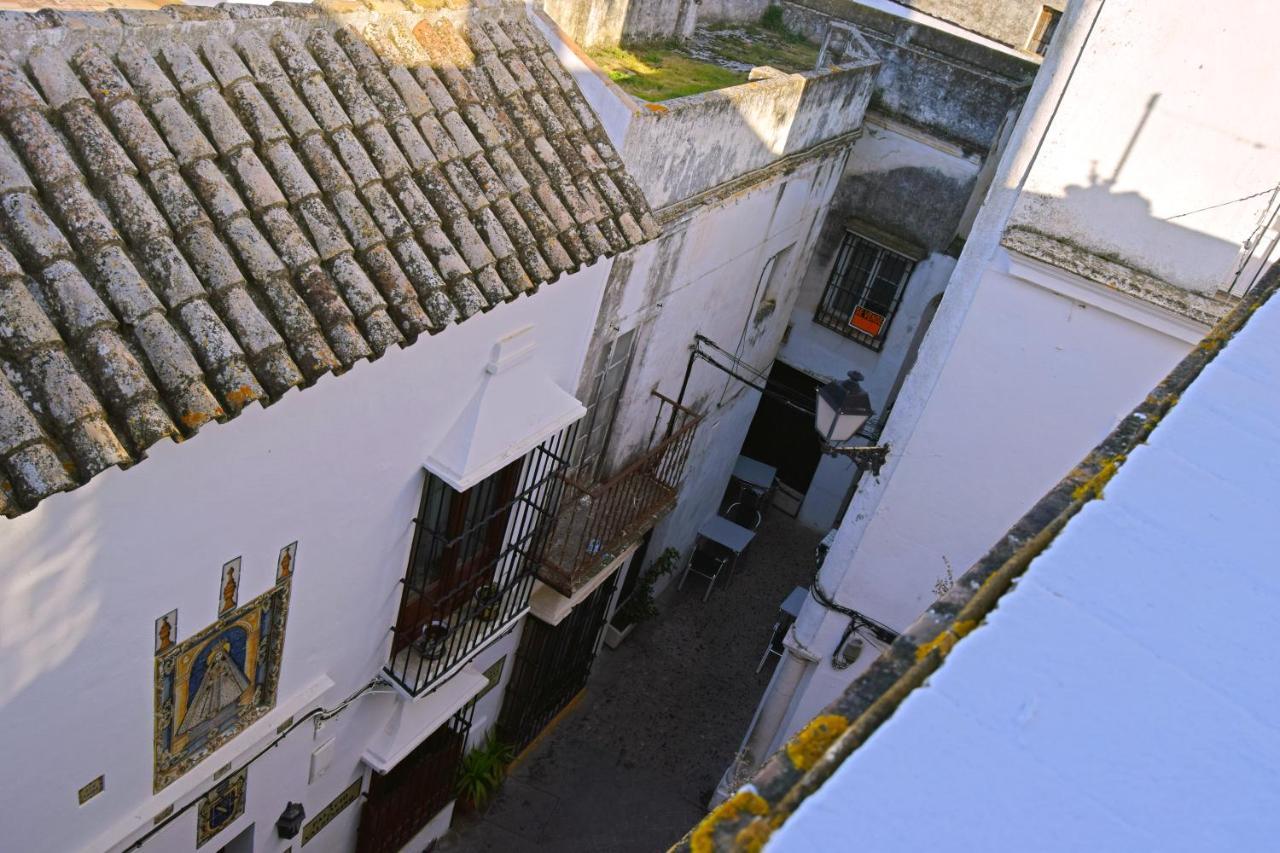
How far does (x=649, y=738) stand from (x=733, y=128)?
6833mm

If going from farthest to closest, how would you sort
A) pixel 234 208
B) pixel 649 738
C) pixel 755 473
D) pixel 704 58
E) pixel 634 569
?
pixel 755 473 < pixel 704 58 < pixel 634 569 < pixel 649 738 < pixel 234 208

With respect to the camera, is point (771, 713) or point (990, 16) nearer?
point (771, 713)

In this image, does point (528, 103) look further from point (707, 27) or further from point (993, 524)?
point (707, 27)

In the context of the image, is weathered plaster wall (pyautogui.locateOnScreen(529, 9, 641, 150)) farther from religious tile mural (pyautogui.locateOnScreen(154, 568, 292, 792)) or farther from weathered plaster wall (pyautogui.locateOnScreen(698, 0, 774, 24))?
weathered plaster wall (pyautogui.locateOnScreen(698, 0, 774, 24))

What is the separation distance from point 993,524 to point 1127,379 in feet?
5.29

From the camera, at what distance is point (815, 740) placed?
2.21 m

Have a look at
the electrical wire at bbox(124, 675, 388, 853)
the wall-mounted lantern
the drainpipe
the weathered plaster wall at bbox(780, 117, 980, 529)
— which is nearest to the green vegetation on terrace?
the weathered plaster wall at bbox(780, 117, 980, 529)

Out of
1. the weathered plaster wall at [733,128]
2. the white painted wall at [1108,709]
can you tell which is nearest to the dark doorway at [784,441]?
the weathered plaster wall at [733,128]

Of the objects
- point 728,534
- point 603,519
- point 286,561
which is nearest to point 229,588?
point 286,561

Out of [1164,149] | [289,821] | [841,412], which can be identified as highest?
[1164,149]

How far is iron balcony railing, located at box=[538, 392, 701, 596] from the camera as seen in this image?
10.1 meters

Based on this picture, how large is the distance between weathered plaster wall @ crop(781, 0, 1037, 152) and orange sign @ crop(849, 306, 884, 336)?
2.62 m

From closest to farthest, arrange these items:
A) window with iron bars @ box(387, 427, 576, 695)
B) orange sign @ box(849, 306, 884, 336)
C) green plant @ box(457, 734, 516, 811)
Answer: window with iron bars @ box(387, 427, 576, 695) → green plant @ box(457, 734, 516, 811) → orange sign @ box(849, 306, 884, 336)

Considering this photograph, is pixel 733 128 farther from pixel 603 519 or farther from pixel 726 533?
pixel 726 533
